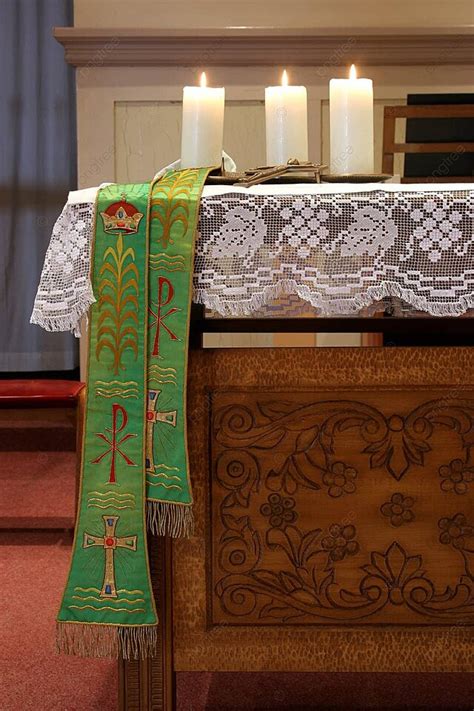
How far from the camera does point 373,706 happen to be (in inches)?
66.0

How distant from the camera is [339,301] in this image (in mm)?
1331

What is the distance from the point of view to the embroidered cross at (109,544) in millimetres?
1384

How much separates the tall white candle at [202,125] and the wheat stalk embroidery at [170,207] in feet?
0.43

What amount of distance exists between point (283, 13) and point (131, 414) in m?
3.01

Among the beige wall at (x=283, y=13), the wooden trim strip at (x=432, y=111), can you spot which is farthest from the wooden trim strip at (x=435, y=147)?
the beige wall at (x=283, y=13)

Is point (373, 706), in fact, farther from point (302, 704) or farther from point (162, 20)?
point (162, 20)

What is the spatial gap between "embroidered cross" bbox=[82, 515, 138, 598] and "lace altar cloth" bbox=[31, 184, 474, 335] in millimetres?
300

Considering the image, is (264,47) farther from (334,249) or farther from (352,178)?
(334,249)

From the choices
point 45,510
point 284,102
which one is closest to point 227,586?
point 284,102

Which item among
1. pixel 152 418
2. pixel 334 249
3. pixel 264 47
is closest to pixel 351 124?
pixel 334 249

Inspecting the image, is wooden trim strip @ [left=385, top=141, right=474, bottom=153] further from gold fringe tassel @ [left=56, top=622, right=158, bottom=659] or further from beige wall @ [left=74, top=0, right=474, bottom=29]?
beige wall @ [left=74, top=0, right=474, bottom=29]

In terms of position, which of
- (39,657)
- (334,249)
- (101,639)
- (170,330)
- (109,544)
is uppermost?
(334,249)

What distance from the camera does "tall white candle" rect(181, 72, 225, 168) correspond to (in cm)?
148

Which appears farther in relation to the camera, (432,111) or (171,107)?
(171,107)
